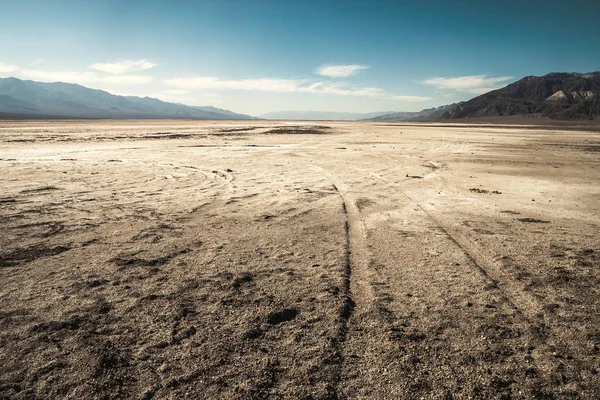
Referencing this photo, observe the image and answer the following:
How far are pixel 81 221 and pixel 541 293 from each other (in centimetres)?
581

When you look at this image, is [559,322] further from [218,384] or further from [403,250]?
[218,384]

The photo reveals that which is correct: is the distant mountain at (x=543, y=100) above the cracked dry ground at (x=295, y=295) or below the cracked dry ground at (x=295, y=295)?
above

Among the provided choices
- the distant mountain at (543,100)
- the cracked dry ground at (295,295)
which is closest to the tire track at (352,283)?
the cracked dry ground at (295,295)

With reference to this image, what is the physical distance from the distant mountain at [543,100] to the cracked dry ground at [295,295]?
342ft

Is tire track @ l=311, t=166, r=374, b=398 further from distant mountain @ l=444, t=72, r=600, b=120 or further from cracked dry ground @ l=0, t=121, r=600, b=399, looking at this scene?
distant mountain @ l=444, t=72, r=600, b=120

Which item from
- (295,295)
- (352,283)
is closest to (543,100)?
(352,283)

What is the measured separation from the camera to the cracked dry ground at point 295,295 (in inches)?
85.0

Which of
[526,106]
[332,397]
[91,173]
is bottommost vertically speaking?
[332,397]

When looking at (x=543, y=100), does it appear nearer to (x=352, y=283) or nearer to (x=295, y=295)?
(x=352, y=283)

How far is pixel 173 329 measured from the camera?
2.62 meters

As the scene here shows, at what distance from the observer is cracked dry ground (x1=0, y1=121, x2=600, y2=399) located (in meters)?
2.16

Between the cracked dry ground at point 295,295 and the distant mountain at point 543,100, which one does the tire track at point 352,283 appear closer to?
the cracked dry ground at point 295,295

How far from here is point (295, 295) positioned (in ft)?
10.4

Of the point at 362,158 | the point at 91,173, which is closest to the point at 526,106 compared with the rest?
the point at 362,158
